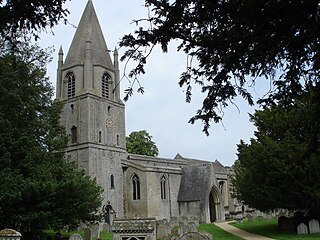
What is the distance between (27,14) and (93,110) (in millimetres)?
34773

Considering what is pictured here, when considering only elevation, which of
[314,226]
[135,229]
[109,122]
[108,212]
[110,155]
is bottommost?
[314,226]

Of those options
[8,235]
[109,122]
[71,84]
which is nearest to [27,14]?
[8,235]

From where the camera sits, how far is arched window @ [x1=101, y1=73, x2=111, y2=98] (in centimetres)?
4144

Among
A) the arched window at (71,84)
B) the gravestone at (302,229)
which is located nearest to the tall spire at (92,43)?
the arched window at (71,84)

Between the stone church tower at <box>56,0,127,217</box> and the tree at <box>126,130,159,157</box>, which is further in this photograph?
the tree at <box>126,130,159,157</box>

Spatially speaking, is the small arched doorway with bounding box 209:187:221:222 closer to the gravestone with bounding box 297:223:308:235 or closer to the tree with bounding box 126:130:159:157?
the tree with bounding box 126:130:159:157

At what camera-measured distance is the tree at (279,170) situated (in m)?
18.1

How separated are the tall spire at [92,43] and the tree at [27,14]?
120 ft

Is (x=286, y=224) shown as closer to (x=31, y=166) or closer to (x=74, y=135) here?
(x=31, y=166)

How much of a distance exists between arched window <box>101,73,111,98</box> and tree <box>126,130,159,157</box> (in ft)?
45.2

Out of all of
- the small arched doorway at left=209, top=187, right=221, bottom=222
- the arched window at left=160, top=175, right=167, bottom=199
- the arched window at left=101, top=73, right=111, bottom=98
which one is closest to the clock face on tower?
the arched window at left=101, top=73, right=111, bottom=98

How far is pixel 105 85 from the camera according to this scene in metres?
41.9

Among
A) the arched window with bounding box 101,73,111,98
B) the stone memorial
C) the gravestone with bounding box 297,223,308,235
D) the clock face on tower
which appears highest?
the arched window with bounding box 101,73,111,98

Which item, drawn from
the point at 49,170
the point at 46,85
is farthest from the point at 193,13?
the point at 46,85
